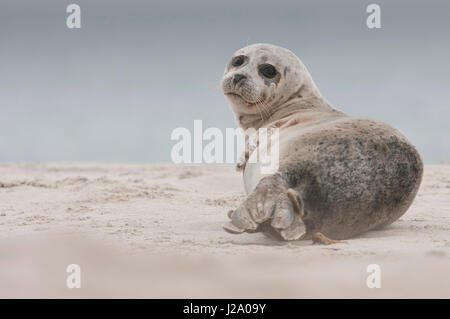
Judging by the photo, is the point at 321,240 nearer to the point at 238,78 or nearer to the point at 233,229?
the point at 233,229

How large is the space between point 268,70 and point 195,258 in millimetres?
2351

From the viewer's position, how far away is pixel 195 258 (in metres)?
3.21

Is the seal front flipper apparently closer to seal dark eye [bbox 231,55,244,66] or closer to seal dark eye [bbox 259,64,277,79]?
seal dark eye [bbox 259,64,277,79]

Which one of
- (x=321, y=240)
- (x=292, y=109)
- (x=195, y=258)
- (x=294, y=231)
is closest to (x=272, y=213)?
(x=294, y=231)

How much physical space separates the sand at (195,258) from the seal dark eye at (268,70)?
4.45 feet

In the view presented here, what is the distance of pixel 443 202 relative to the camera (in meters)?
A: 6.55

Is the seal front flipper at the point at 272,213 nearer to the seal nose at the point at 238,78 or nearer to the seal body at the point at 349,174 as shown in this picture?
the seal body at the point at 349,174

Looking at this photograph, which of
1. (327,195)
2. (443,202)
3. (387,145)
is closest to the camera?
(327,195)

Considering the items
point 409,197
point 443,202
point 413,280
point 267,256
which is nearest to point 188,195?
point 443,202

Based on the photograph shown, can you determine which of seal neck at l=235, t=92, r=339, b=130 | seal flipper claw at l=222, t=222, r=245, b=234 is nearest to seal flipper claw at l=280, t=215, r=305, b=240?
seal flipper claw at l=222, t=222, r=245, b=234

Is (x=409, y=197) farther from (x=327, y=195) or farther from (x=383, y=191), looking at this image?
(x=327, y=195)

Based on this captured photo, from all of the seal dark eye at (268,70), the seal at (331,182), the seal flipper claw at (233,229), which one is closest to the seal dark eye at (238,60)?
the seal dark eye at (268,70)

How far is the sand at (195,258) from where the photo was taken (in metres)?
2.50
